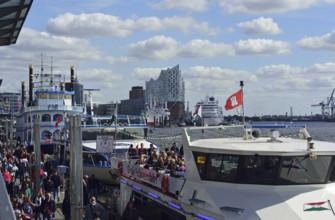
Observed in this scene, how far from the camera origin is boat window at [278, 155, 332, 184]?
10.7 meters

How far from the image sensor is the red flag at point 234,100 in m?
15.4

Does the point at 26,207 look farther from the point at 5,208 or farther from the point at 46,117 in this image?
the point at 46,117

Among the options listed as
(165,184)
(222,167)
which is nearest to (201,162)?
(222,167)

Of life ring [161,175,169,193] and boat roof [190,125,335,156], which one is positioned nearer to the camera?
boat roof [190,125,335,156]

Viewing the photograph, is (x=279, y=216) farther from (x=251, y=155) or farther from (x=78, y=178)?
(x=78, y=178)

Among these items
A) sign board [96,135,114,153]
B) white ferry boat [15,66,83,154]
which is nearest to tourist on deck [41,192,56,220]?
sign board [96,135,114,153]

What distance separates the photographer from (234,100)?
614 inches

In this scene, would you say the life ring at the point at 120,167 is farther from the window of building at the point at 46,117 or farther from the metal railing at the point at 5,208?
the window of building at the point at 46,117

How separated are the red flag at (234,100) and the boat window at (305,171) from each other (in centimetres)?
490

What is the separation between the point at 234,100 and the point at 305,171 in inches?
204

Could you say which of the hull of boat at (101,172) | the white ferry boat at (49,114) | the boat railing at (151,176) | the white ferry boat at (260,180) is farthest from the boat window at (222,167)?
the white ferry boat at (49,114)

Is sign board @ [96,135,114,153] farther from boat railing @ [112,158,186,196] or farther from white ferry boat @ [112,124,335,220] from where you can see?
white ferry boat @ [112,124,335,220]

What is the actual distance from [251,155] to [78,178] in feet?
23.8

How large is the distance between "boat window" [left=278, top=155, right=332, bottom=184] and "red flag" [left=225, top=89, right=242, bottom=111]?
16.1ft
